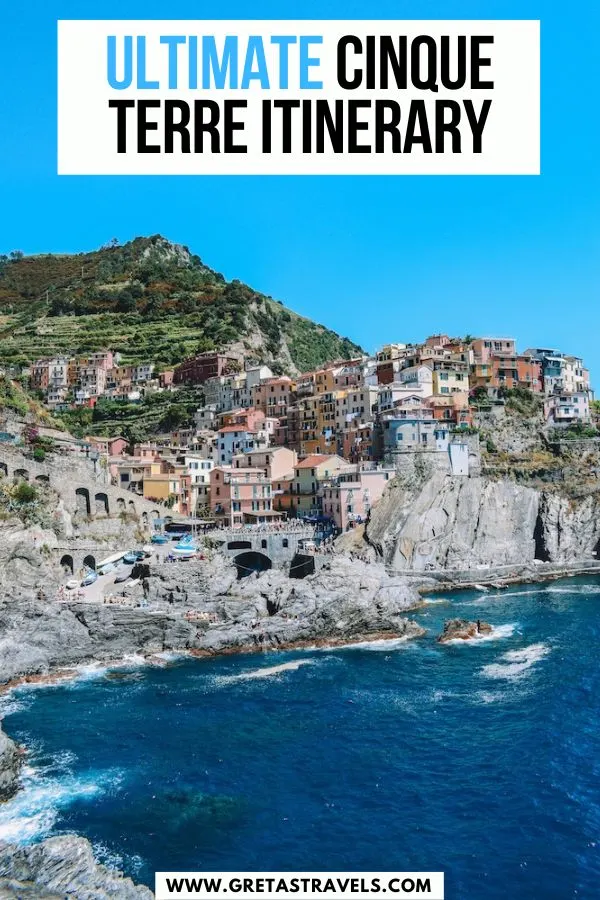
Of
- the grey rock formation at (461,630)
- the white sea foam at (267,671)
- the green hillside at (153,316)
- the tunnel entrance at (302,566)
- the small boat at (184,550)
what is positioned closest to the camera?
the white sea foam at (267,671)

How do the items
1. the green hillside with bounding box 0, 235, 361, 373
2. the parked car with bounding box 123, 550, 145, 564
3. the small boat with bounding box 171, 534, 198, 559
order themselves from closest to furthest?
the parked car with bounding box 123, 550, 145, 564, the small boat with bounding box 171, 534, 198, 559, the green hillside with bounding box 0, 235, 361, 373

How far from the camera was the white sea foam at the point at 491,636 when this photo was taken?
149ft

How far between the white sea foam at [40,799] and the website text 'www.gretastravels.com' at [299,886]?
25.0ft

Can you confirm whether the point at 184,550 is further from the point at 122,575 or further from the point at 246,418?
the point at 246,418

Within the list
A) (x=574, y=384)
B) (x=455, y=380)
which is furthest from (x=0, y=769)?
(x=574, y=384)

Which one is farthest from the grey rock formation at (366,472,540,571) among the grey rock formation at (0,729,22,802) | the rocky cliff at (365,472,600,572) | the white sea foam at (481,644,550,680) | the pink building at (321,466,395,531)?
the grey rock formation at (0,729,22,802)

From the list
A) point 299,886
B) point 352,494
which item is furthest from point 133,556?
point 299,886

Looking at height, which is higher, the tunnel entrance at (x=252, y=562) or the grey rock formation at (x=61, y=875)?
the tunnel entrance at (x=252, y=562)

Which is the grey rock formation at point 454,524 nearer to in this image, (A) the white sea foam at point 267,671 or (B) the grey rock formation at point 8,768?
(A) the white sea foam at point 267,671

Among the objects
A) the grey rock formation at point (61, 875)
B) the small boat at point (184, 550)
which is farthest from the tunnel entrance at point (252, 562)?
the grey rock formation at point (61, 875)

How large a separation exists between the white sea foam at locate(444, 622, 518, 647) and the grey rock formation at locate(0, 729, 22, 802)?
25335 millimetres

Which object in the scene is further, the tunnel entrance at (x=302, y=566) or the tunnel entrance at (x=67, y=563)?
the tunnel entrance at (x=302, y=566)

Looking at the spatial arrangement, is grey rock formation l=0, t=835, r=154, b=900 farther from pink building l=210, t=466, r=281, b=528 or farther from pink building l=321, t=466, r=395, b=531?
pink building l=210, t=466, r=281, b=528

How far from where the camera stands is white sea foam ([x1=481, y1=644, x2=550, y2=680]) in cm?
3972
